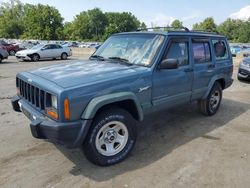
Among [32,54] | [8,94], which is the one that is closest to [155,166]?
[8,94]

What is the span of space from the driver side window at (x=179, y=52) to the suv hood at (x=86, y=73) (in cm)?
71

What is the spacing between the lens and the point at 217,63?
583cm

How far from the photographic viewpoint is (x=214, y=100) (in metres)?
6.17

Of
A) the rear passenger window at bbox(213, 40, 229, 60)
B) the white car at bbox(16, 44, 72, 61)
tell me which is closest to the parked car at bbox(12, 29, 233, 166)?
the rear passenger window at bbox(213, 40, 229, 60)

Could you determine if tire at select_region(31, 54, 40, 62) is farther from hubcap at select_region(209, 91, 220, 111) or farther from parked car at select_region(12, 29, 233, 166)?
hubcap at select_region(209, 91, 220, 111)

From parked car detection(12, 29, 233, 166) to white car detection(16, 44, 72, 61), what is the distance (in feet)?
56.0

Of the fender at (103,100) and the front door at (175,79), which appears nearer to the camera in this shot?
the fender at (103,100)

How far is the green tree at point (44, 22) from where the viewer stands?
71.6 meters

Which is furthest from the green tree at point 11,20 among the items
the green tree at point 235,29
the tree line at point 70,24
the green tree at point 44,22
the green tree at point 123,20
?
the green tree at point 235,29

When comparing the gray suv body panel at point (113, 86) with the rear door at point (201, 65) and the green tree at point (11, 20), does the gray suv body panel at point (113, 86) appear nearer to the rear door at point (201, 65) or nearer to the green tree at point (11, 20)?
the rear door at point (201, 65)

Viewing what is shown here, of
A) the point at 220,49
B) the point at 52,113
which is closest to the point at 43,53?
the point at 220,49

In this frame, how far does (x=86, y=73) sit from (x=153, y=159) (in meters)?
1.65

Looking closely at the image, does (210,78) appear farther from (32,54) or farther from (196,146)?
(32,54)

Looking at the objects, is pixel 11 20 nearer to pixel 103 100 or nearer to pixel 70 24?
pixel 70 24
